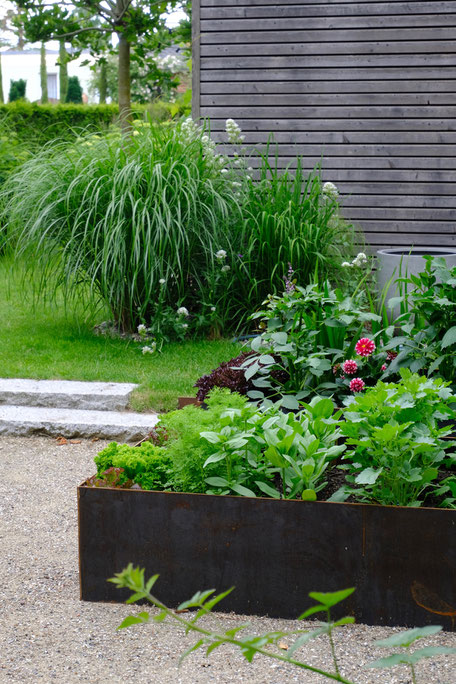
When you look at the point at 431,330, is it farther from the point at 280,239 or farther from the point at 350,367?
the point at 280,239

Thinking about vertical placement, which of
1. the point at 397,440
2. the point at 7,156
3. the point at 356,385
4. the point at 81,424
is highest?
the point at 7,156

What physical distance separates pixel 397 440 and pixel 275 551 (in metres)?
0.51

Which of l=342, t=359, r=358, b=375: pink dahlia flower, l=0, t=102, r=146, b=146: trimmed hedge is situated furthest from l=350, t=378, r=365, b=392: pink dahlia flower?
l=0, t=102, r=146, b=146: trimmed hedge

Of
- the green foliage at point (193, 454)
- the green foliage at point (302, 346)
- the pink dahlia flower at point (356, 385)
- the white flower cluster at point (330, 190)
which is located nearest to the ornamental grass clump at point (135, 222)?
the white flower cluster at point (330, 190)

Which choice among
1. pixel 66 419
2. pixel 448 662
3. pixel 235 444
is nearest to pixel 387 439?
pixel 235 444

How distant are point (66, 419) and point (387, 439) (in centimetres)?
246

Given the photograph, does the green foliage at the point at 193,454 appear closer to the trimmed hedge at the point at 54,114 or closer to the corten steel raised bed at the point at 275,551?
the corten steel raised bed at the point at 275,551

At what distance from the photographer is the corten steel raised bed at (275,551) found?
2133mm

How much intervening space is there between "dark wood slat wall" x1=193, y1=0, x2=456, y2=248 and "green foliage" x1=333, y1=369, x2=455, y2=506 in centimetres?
490

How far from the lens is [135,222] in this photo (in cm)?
510

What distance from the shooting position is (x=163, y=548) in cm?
229

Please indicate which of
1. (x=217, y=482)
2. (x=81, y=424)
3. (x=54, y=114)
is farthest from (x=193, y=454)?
(x=54, y=114)

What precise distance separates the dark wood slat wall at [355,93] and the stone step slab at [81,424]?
3729mm

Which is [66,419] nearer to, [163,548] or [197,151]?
[163,548]
